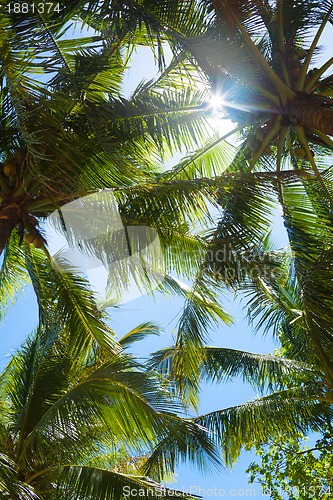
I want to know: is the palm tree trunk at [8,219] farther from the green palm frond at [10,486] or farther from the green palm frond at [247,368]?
the green palm frond at [247,368]

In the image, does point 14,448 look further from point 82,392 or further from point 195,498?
point 195,498

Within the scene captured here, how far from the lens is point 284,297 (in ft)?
25.2

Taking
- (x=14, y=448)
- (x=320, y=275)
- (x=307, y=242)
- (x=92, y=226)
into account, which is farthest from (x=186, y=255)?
(x=14, y=448)

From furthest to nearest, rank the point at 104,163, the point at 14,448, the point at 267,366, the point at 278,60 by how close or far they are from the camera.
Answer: the point at 267,366
the point at 14,448
the point at 104,163
the point at 278,60

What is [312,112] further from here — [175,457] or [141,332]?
[141,332]

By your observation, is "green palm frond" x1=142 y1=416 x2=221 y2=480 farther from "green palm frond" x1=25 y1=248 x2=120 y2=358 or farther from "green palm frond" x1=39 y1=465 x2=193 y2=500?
"green palm frond" x1=25 y1=248 x2=120 y2=358

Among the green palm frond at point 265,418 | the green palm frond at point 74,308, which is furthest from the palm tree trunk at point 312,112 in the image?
the green palm frond at point 265,418

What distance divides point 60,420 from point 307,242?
308 cm

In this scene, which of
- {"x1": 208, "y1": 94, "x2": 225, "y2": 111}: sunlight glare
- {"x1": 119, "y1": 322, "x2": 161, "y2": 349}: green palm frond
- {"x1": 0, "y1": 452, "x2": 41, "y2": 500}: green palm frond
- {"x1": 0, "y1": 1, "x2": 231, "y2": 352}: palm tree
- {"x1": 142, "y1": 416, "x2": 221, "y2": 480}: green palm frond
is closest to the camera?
{"x1": 0, "y1": 452, "x2": 41, "y2": 500}: green palm frond

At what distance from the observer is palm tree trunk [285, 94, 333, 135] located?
4289mm

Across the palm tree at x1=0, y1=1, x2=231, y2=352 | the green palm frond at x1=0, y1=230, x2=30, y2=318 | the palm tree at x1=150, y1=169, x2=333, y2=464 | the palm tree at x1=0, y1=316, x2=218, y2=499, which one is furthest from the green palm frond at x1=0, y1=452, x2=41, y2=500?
the green palm frond at x1=0, y1=230, x2=30, y2=318

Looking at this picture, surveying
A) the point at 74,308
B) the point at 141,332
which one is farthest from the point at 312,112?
the point at 141,332

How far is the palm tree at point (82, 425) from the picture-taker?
513 cm

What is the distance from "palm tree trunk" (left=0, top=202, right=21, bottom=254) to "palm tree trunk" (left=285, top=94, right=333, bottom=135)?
9.80 ft
